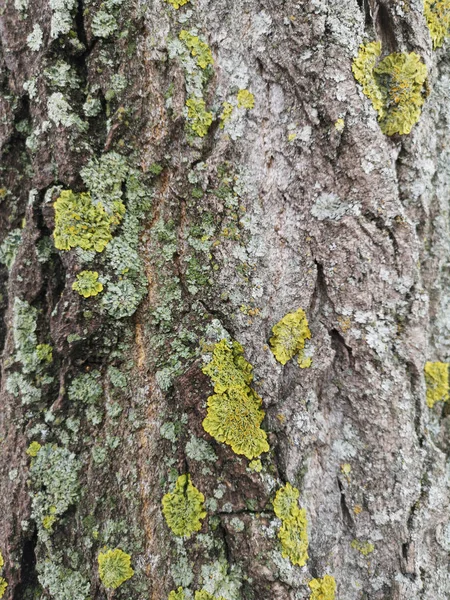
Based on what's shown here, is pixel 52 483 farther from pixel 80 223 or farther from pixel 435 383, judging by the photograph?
pixel 435 383

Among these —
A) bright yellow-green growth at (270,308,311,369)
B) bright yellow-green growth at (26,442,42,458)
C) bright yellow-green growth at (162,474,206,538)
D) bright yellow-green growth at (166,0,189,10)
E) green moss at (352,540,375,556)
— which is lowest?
green moss at (352,540,375,556)

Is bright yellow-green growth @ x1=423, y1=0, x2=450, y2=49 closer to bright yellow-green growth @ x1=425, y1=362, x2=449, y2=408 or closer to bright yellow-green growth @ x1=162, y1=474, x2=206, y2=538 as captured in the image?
bright yellow-green growth @ x1=425, y1=362, x2=449, y2=408

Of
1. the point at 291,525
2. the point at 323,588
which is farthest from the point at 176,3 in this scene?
the point at 323,588

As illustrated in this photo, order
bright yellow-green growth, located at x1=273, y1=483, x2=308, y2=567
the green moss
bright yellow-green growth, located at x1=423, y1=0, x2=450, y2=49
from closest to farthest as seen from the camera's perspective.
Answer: bright yellow-green growth, located at x1=273, y1=483, x2=308, y2=567 < the green moss < bright yellow-green growth, located at x1=423, y1=0, x2=450, y2=49

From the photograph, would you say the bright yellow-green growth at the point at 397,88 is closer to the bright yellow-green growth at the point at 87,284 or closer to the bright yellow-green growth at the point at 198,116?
the bright yellow-green growth at the point at 198,116

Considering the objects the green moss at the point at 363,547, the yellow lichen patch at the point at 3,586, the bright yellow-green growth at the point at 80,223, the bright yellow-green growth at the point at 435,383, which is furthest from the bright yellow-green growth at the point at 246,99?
the yellow lichen patch at the point at 3,586

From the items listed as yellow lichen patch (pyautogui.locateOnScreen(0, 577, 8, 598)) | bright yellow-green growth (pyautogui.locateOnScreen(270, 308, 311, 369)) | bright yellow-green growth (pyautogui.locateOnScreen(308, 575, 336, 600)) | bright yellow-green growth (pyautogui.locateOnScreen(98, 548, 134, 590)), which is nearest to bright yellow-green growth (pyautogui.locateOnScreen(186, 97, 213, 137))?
bright yellow-green growth (pyautogui.locateOnScreen(270, 308, 311, 369))

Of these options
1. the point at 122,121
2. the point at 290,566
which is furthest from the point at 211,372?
the point at 122,121

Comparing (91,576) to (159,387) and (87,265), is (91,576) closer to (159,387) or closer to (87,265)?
(159,387)
